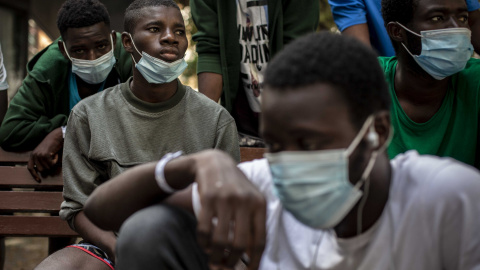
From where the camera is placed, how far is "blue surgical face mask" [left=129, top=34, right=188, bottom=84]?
3482 millimetres

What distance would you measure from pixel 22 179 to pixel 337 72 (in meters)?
2.71

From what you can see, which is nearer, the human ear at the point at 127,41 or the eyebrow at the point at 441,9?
the eyebrow at the point at 441,9

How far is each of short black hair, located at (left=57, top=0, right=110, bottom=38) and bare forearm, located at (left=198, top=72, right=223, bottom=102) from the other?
804 millimetres

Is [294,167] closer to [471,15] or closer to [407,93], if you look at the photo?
[407,93]

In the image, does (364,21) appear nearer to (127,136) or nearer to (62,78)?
(127,136)

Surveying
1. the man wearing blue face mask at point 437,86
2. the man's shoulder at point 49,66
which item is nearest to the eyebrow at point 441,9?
the man wearing blue face mask at point 437,86

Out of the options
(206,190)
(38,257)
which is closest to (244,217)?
(206,190)

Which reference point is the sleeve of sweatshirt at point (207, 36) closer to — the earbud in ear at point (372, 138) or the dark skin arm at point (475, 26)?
the dark skin arm at point (475, 26)

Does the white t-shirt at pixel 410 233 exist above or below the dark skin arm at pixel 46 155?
above

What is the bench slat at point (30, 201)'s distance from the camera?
3.96 metres

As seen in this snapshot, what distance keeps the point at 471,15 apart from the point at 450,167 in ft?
6.39

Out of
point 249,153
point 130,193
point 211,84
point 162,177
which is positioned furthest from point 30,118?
point 162,177

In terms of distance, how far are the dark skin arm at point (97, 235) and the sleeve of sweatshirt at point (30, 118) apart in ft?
3.22

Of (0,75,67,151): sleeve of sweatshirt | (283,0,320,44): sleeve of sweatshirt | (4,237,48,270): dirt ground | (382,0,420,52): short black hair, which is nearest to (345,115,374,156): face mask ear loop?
(382,0,420,52): short black hair
